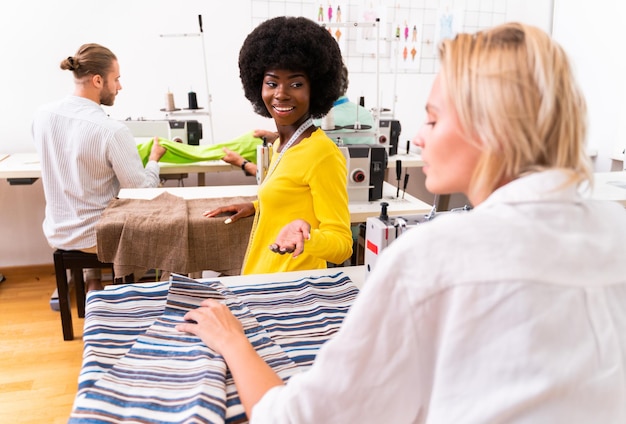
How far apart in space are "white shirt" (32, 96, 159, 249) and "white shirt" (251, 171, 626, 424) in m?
2.23

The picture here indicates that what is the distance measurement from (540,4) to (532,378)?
4942 millimetres

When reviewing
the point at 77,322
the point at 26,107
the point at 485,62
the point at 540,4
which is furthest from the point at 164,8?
the point at 485,62

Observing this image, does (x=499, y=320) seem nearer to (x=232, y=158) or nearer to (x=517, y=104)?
(x=517, y=104)

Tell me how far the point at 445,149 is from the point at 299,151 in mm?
1005

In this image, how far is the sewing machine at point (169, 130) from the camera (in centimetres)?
341

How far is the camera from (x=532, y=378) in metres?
0.57

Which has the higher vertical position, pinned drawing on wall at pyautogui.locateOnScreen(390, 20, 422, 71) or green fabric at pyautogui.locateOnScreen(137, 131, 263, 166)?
pinned drawing on wall at pyautogui.locateOnScreen(390, 20, 422, 71)

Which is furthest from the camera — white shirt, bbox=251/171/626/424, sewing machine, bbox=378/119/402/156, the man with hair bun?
sewing machine, bbox=378/119/402/156

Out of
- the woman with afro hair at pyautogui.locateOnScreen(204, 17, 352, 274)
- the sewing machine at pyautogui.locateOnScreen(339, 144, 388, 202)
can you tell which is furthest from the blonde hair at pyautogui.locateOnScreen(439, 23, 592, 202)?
the sewing machine at pyautogui.locateOnScreen(339, 144, 388, 202)

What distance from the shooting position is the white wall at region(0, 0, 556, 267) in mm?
3678

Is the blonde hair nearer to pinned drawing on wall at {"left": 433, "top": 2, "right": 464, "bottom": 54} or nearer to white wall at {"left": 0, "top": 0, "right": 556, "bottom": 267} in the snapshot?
white wall at {"left": 0, "top": 0, "right": 556, "bottom": 267}

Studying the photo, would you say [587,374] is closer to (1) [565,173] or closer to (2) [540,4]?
(1) [565,173]

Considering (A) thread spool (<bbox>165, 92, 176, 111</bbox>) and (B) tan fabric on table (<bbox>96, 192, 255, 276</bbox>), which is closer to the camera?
(B) tan fabric on table (<bbox>96, 192, 255, 276</bbox>)

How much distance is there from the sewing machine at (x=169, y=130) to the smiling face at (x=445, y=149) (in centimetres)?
295
